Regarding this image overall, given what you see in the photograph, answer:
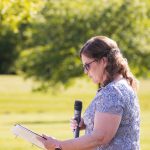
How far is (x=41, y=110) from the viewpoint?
154 feet

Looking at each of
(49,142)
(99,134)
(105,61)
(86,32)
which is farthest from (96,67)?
(86,32)

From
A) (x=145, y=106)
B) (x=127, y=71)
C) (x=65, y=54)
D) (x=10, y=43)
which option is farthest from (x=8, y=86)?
(x=127, y=71)

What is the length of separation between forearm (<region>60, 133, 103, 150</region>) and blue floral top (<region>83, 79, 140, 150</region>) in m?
0.12

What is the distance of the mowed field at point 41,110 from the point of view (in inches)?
865

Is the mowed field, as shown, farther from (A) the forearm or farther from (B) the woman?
(A) the forearm

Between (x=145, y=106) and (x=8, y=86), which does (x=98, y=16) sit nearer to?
(x=145, y=106)

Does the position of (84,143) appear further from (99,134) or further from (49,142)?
(49,142)

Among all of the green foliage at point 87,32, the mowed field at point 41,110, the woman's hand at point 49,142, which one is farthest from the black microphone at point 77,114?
the green foliage at point 87,32

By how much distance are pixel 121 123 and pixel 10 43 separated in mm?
80875

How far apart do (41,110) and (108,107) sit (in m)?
42.1

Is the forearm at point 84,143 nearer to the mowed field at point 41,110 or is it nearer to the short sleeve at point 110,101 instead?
the short sleeve at point 110,101

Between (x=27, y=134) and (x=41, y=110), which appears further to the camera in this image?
(x=41, y=110)

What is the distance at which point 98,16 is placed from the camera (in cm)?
4109

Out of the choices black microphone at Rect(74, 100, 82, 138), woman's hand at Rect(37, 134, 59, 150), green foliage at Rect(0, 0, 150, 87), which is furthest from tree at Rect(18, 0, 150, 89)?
woman's hand at Rect(37, 134, 59, 150)
